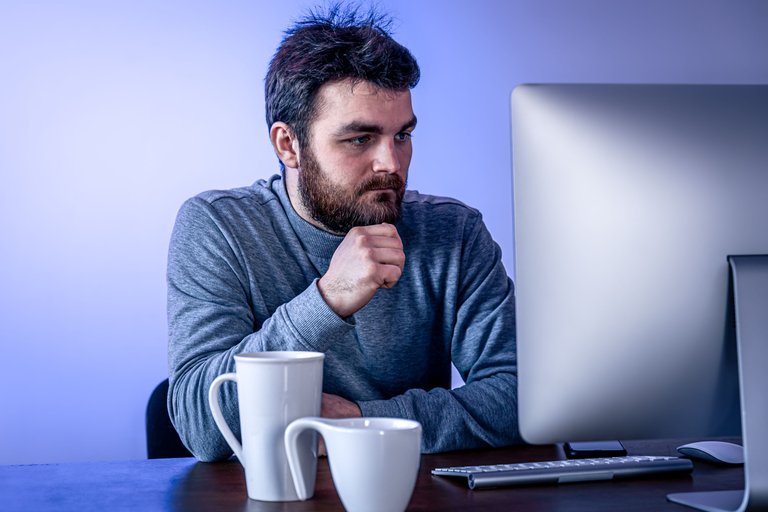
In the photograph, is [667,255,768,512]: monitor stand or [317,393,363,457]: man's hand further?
[317,393,363,457]: man's hand

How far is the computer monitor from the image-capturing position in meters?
0.86

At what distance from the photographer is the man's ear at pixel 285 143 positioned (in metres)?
1.76

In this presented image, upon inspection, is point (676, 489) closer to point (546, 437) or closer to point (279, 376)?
point (546, 437)

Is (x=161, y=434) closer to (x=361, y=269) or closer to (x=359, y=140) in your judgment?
(x=361, y=269)

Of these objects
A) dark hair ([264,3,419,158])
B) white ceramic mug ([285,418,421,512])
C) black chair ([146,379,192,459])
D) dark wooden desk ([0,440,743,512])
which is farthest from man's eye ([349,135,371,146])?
white ceramic mug ([285,418,421,512])

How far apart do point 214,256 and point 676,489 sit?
850 millimetres

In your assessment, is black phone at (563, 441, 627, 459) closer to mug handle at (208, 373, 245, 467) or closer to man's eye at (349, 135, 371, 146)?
mug handle at (208, 373, 245, 467)

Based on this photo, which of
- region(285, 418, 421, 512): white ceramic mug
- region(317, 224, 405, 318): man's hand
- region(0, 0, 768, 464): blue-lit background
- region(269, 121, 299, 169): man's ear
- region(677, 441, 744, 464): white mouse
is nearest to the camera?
region(285, 418, 421, 512): white ceramic mug

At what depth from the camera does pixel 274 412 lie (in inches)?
33.9

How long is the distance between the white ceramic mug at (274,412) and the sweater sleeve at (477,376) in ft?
1.12

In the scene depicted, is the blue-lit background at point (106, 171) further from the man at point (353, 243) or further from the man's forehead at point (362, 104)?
the man's forehead at point (362, 104)

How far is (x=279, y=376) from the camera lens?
0.86 meters

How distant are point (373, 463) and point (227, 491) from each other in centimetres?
25

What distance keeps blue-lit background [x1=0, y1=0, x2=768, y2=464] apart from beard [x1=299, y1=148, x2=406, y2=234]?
120 centimetres
